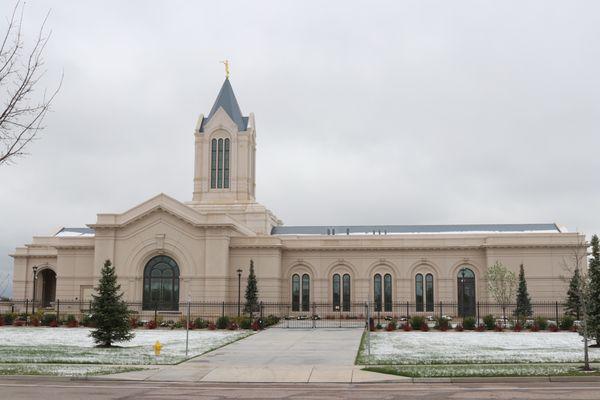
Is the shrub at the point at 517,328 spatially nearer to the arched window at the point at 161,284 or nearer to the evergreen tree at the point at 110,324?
the evergreen tree at the point at 110,324

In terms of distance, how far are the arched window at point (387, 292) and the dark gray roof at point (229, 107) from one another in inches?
765

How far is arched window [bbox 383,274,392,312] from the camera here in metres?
56.4

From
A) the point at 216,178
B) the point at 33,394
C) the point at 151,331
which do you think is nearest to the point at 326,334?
the point at 151,331

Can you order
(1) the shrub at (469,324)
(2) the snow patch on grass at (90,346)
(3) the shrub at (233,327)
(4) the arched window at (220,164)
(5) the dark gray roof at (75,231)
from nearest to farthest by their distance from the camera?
(2) the snow patch on grass at (90,346)
(1) the shrub at (469,324)
(3) the shrub at (233,327)
(4) the arched window at (220,164)
(5) the dark gray roof at (75,231)

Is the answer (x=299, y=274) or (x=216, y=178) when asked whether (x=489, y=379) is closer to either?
(x=299, y=274)

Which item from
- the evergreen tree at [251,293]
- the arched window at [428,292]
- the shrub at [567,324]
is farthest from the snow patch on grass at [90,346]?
the arched window at [428,292]

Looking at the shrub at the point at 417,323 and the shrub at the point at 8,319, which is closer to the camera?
the shrub at the point at 417,323

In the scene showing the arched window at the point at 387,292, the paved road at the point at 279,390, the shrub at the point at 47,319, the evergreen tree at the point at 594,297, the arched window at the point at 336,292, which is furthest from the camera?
the arched window at the point at 336,292

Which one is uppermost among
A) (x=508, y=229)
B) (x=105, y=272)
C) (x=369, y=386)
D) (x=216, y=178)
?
(x=216, y=178)

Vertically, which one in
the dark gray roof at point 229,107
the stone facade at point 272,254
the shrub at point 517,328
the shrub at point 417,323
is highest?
the dark gray roof at point 229,107

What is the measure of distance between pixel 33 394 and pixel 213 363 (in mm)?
8007

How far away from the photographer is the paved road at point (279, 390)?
16500 millimetres

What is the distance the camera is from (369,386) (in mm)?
18578

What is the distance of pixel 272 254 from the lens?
185 feet
